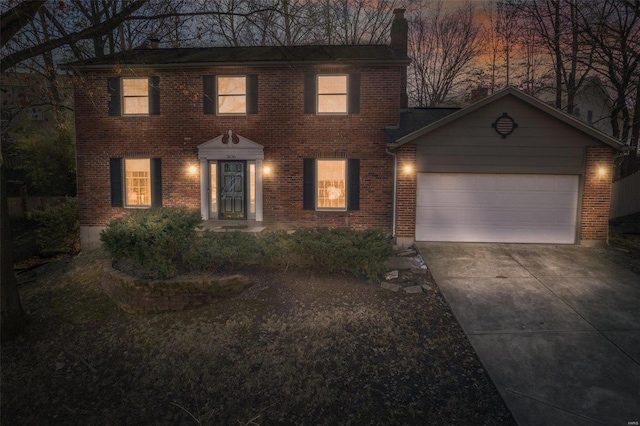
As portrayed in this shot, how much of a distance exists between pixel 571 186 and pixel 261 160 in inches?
356

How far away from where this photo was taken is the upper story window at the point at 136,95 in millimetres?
12766

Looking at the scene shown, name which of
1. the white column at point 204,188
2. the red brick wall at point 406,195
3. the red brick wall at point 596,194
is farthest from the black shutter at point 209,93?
the red brick wall at point 596,194

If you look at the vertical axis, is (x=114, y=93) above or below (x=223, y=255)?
above

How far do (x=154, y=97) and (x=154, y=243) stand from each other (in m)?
6.87

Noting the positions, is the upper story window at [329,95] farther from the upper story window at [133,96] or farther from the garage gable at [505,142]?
the upper story window at [133,96]

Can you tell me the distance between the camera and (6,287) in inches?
280

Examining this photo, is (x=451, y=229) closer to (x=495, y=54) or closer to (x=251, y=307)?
(x=251, y=307)

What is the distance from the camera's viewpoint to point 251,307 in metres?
6.95

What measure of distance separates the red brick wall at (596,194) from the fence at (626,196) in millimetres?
6580

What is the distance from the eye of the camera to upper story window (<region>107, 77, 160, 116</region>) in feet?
41.5

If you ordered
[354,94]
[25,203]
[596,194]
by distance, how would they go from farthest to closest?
[25,203]
[354,94]
[596,194]

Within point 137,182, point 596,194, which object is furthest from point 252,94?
point 596,194

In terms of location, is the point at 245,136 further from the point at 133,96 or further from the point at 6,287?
the point at 6,287

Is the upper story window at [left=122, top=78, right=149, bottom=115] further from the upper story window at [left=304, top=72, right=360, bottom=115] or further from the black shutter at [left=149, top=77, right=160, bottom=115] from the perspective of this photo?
the upper story window at [left=304, top=72, right=360, bottom=115]
